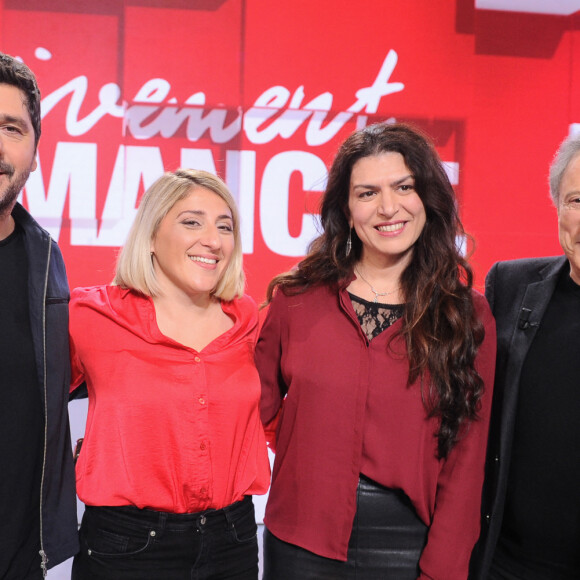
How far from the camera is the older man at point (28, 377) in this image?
6.12 feet

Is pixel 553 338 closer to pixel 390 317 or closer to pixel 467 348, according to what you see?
pixel 467 348

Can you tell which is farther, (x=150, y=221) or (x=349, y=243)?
(x=349, y=243)

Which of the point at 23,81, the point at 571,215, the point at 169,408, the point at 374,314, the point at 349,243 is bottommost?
the point at 169,408

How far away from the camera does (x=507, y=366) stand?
84.6 inches

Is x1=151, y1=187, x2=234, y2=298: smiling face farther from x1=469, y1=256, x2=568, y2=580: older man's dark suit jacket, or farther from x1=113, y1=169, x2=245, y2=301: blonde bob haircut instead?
x1=469, y1=256, x2=568, y2=580: older man's dark suit jacket

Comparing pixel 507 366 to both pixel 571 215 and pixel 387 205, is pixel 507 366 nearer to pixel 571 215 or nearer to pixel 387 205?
pixel 571 215

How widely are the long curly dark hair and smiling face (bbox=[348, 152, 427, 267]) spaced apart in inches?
1.3

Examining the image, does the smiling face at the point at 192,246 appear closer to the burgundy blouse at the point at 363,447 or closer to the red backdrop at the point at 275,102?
the burgundy blouse at the point at 363,447

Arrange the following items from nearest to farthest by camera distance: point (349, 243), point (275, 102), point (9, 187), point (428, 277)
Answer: point (9, 187) < point (428, 277) < point (349, 243) < point (275, 102)

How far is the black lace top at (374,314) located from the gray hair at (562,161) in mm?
650

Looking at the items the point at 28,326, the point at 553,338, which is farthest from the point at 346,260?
the point at 28,326

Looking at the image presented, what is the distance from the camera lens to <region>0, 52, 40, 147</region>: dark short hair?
194 cm

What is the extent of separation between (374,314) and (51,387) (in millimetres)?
1044

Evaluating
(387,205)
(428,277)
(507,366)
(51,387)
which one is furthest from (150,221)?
(507,366)
